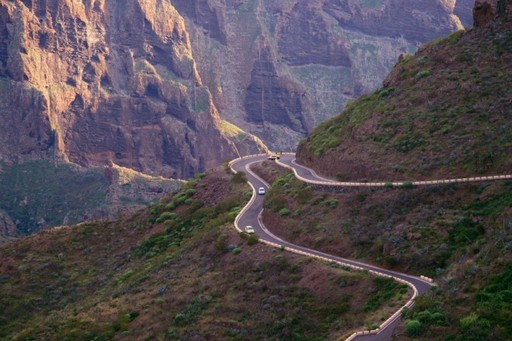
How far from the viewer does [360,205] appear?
85188 millimetres

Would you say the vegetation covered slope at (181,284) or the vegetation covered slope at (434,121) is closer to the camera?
the vegetation covered slope at (181,284)

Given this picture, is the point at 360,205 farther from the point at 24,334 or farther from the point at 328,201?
the point at 24,334

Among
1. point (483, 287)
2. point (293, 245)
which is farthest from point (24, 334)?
point (483, 287)

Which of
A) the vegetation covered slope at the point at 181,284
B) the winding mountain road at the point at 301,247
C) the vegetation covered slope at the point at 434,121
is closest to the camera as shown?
the winding mountain road at the point at 301,247

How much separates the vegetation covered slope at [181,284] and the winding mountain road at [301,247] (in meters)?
1.01

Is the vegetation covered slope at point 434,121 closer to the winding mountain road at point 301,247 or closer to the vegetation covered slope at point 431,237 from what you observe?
the winding mountain road at point 301,247

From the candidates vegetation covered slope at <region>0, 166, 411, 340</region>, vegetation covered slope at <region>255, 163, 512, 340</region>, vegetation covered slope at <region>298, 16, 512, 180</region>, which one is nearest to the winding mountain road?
vegetation covered slope at <region>255, 163, 512, 340</region>

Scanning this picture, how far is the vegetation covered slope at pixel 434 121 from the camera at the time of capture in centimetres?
8556

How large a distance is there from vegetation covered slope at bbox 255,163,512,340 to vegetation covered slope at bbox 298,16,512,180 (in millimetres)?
3723

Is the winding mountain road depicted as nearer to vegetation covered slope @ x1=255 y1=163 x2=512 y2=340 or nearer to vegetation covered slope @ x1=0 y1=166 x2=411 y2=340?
vegetation covered slope @ x1=255 y1=163 x2=512 y2=340

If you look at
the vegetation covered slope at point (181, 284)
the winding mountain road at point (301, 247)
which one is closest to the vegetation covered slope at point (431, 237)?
the winding mountain road at point (301, 247)

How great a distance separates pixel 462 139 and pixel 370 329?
28.4m

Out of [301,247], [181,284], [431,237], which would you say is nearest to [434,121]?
[301,247]

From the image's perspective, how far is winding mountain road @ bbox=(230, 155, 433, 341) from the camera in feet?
206
